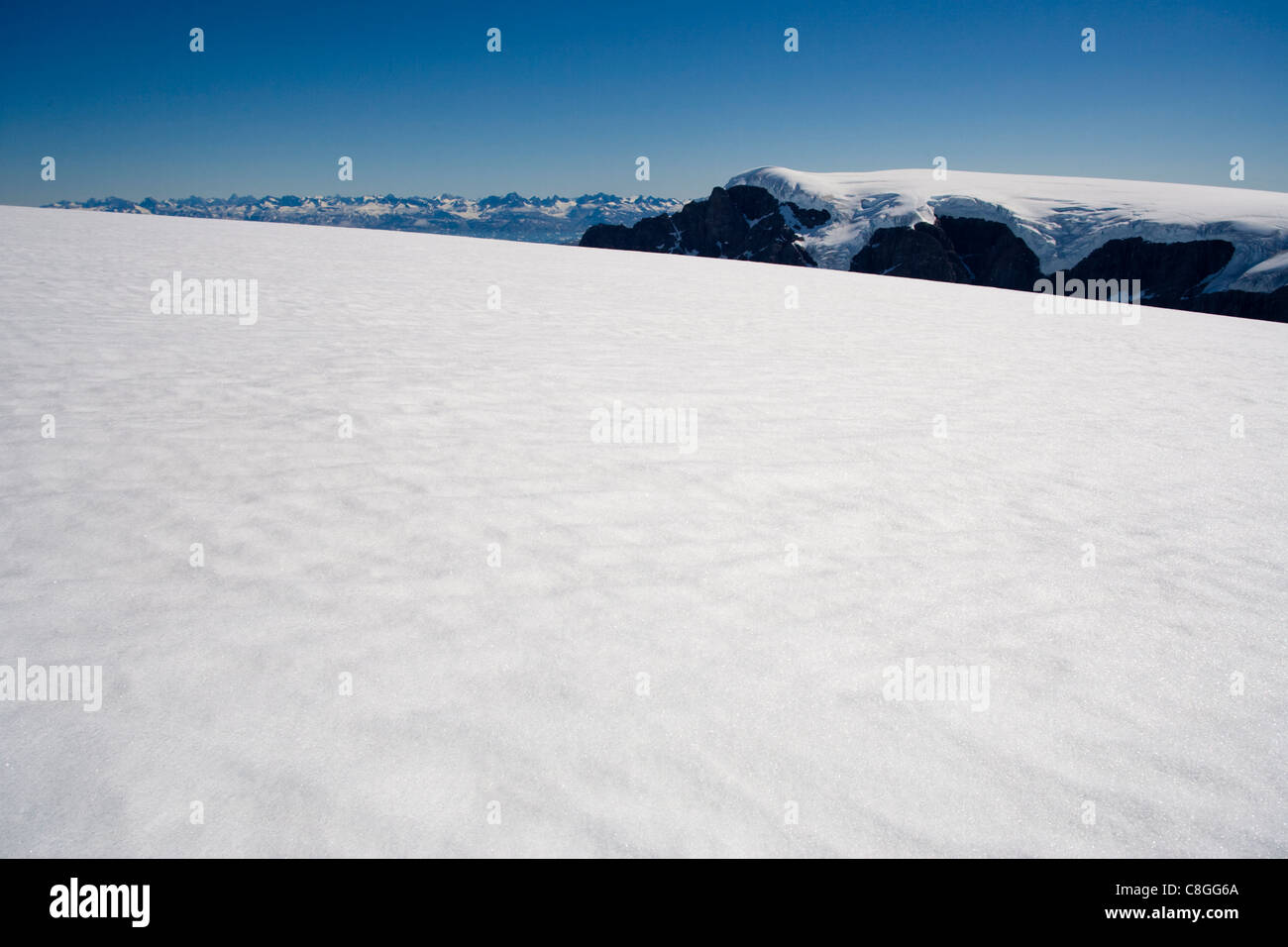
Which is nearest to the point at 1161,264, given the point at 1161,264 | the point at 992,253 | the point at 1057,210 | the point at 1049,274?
the point at 1161,264

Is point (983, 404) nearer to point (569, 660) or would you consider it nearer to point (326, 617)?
point (569, 660)

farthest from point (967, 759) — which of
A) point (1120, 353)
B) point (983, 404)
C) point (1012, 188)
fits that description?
point (1012, 188)

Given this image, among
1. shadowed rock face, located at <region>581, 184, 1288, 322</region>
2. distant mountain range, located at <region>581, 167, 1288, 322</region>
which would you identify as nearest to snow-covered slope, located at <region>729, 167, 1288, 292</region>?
distant mountain range, located at <region>581, 167, 1288, 322</region>

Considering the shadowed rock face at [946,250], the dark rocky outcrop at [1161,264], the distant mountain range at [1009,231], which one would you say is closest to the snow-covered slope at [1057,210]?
the distant mountain range at [1009,231]

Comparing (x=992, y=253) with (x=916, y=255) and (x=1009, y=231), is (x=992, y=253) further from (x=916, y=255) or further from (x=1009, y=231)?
(x=916, y=255)

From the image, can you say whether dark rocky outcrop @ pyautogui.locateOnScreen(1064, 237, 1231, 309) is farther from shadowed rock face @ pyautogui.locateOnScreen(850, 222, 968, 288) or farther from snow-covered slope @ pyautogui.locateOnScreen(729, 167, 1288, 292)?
shadowed rock face @ pyautogui.locateOnScreen(850, 222, 968, 288)
